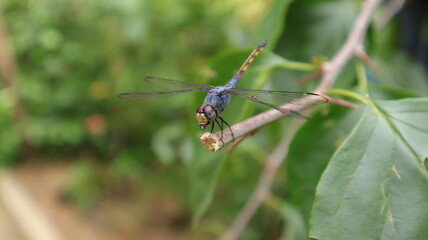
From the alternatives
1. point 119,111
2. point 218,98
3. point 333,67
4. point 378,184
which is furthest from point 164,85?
point 119,111

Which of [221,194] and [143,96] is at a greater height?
[221,194]

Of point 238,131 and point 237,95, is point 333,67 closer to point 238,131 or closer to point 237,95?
point 237,95

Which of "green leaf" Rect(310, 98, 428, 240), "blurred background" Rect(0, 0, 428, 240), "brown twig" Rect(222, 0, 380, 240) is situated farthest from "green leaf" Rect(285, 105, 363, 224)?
"blurred background" Rect(0, 0, 428, 240)

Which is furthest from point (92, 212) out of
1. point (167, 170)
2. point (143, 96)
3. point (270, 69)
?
point (270, 69)

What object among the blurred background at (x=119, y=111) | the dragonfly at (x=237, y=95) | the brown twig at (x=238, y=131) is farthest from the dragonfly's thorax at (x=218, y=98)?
the blurred background at (x=119, y=111)

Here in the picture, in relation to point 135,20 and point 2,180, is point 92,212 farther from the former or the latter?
point 135,20

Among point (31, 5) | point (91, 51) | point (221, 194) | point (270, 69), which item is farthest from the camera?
point (31, 5)

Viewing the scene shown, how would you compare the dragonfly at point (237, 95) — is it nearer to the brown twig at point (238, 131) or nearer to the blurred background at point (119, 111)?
the brown twig at point (238, 131)
